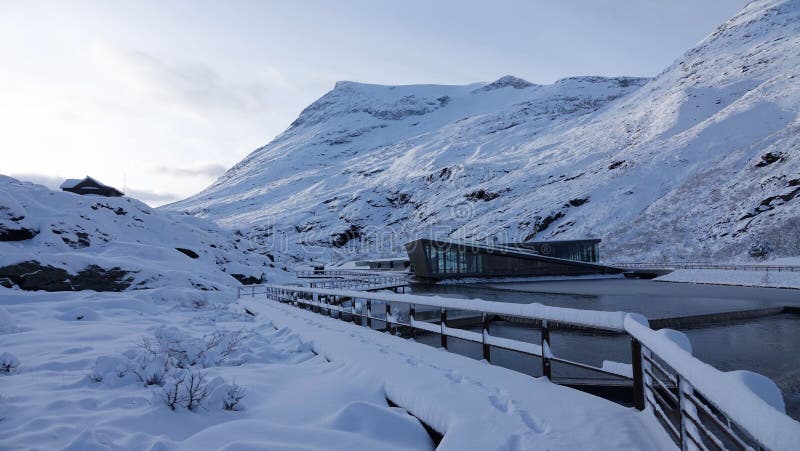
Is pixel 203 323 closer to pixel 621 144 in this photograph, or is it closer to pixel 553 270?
pixel 553 270

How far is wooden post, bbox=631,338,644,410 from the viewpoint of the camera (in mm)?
4207

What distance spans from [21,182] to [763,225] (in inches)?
2680

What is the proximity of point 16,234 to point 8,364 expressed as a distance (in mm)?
23902

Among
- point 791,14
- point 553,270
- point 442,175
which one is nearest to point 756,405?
point 553,270

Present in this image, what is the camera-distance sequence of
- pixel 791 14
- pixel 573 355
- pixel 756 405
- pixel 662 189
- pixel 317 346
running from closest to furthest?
1. pixel 756 405
2. pixel 317 346
3. pixel 573 355
4. pixel 662 189
5. pixel 791 14

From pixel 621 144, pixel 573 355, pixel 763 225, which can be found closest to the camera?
pixel 573 355

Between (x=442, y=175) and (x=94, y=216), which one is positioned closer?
(x=94, y=216)

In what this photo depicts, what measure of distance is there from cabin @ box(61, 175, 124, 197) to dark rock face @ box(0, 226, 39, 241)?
43.2 m

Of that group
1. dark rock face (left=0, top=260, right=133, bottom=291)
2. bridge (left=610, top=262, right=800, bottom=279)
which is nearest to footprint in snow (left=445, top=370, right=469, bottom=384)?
dark rock face (left=0, top=260, right=133, bottom=291)

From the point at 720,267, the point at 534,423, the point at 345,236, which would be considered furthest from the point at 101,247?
the point at 345,236

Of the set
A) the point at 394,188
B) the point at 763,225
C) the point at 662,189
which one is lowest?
the point at 763,225

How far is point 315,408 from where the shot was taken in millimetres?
4695

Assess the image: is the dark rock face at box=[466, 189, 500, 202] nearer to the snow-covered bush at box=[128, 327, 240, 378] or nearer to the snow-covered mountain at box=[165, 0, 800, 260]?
the snow-covered mountain at box=[165, 0, 800, 260]

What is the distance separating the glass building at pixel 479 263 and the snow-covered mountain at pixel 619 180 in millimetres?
16270
